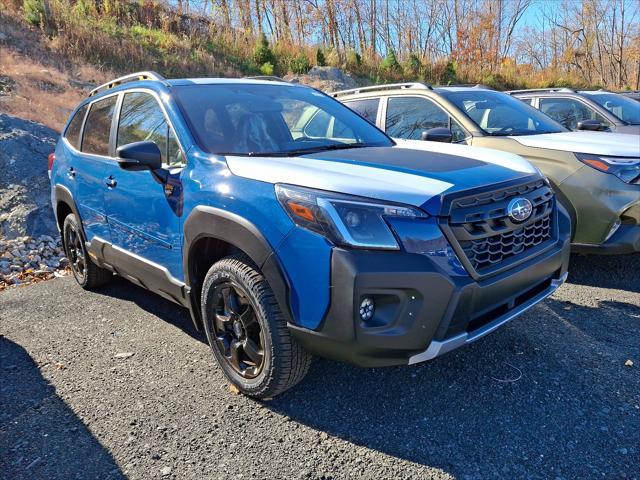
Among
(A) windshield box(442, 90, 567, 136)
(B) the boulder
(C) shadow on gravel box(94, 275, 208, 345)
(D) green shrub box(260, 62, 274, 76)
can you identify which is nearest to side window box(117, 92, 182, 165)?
(C) shadow on gravel box(94, 275, 208, 345)

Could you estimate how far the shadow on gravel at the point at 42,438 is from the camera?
7.31 ft

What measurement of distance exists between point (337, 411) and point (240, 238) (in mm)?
1050

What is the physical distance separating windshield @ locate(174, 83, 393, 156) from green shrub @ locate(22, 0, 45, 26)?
1539cm

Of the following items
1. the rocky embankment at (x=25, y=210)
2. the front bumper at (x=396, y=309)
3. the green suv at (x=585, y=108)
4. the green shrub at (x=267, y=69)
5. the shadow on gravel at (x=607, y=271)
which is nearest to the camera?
the front bumper at (x=396, y=309)

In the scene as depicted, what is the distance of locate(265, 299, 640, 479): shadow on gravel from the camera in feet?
7.14

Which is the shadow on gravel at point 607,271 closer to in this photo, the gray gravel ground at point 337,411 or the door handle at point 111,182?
the gray gravel ground at point 337,411

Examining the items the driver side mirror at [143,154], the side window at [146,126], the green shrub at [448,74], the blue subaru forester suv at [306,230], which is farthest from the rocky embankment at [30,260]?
the green shrub at [448,74]

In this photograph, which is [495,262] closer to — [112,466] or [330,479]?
[330,479]

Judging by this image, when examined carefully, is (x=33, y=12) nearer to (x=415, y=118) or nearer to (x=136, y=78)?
(x=136, y=78)

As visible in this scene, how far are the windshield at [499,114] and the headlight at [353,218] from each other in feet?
10.0

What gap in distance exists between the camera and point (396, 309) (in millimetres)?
2105

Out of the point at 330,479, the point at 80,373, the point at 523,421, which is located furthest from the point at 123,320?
the point at 523,421

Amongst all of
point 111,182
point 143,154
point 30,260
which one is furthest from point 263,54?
point 143,154

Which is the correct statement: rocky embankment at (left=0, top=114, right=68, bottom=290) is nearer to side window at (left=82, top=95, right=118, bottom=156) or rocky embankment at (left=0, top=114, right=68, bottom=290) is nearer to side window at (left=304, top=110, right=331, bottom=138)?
side window at (left=82, top=95, right=118, bottom=156)
